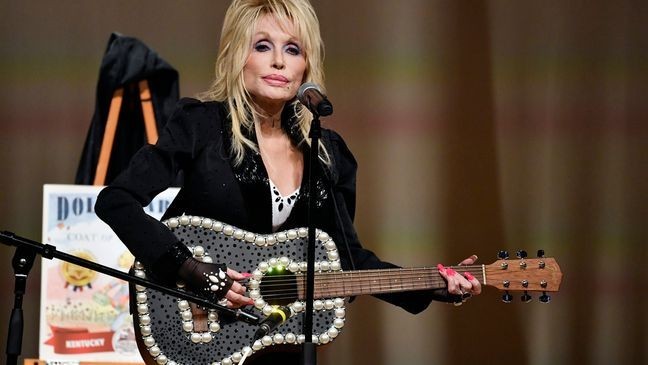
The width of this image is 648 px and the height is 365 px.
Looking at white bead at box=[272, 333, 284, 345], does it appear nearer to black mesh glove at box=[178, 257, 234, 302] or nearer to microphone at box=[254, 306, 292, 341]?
microphone at box=[254, 306, 292, 341]

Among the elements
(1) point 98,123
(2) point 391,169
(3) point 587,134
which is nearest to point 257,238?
(1) point 98,123

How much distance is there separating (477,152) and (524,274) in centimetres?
180

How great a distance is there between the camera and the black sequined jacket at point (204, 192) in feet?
7.80

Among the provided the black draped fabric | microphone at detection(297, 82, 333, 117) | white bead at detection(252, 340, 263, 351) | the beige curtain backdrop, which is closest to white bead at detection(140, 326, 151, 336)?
white bead at detection(252, 340, 263, 351)

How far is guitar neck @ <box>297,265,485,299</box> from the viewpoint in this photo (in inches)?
98.8

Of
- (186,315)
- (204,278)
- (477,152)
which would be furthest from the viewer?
(477,152)

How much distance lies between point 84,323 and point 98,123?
0.81 meters

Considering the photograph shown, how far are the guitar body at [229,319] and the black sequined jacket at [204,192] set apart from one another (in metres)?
0.06

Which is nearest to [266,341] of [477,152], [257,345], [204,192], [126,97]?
[257,345]

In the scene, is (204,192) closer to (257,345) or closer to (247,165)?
(247,165)

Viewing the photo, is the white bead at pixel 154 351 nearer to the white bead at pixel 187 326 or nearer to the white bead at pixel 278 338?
the white bead at pixel 187 326

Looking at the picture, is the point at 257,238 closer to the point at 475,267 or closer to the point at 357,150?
the point at 475,267

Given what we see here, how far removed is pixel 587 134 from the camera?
443 cm

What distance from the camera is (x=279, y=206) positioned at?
2.56 m
